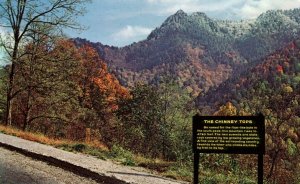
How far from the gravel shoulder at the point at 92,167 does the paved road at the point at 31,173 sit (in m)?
0.34

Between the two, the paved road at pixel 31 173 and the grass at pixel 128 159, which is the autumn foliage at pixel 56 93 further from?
the paved road at pixel 31 173

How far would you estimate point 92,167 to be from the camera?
14.8 meters

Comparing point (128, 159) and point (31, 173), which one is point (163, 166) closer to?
point (128, 159)

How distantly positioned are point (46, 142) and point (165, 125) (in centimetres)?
2599

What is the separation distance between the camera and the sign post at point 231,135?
11836mm

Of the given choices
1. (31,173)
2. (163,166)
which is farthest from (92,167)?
(163,166)

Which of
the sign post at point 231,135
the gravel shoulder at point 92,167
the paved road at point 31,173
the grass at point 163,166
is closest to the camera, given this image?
the sign post at point 231,135

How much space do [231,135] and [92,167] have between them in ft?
15.7

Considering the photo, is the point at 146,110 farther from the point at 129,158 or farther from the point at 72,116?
the point at 129,158

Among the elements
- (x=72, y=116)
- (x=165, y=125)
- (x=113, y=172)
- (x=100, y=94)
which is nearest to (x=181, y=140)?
(x=165, y=125)

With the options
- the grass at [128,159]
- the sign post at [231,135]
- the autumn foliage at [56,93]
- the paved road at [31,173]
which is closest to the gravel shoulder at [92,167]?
the paved road at [31,173]

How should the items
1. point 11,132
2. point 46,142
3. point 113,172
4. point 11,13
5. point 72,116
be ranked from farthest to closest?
1. point 72,116
2. point 11,13
3. point 11,132
4. point 46,142
5. point 113,172

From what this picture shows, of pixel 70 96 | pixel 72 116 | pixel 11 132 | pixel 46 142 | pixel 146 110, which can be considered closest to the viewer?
pixel 46 142

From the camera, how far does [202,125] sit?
12406 millimetres
